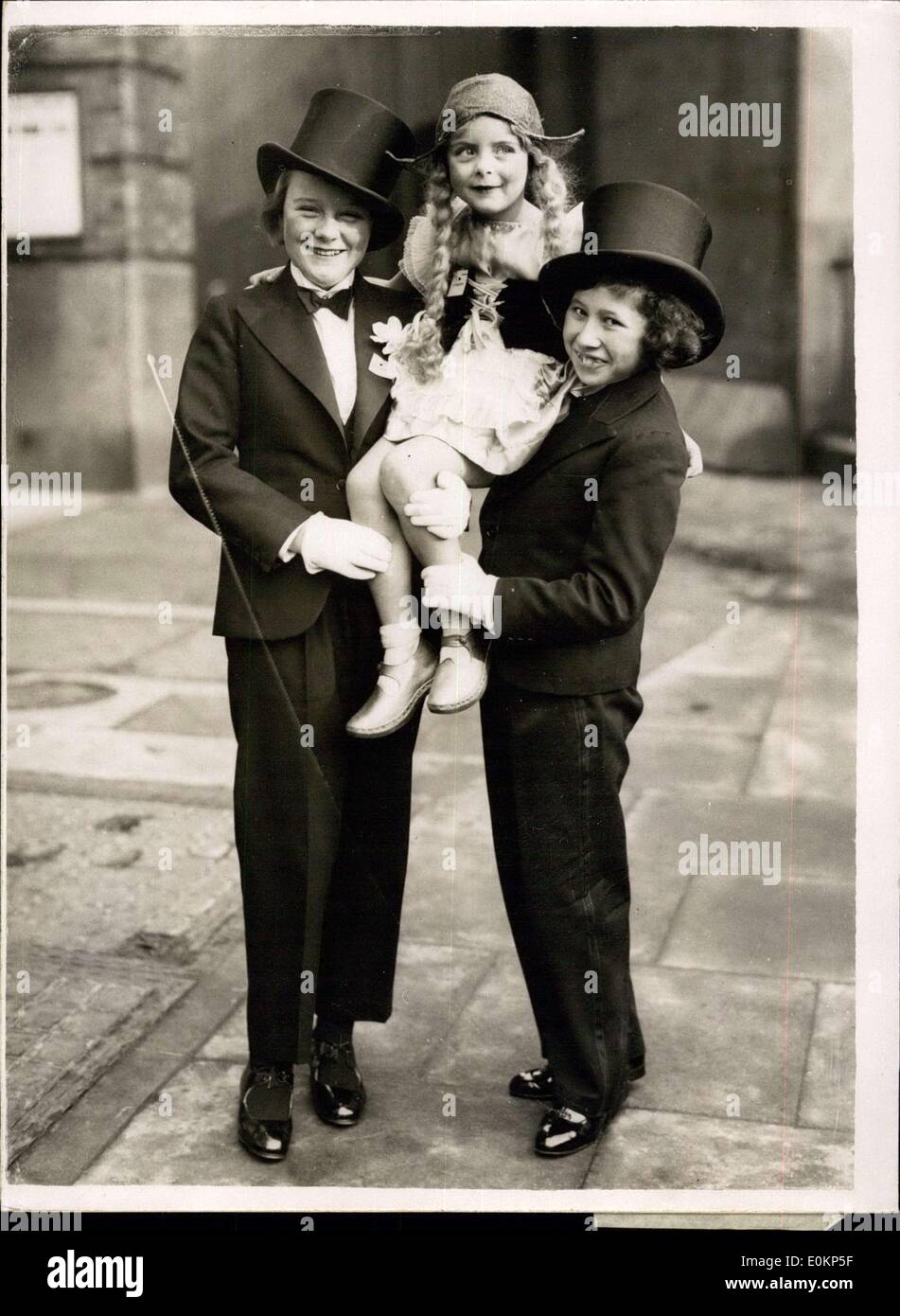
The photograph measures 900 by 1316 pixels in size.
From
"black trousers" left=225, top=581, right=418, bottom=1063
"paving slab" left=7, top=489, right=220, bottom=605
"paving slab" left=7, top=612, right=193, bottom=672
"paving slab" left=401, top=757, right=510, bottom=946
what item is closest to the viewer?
"black trousers" left=225, top=581, right=418, bottom=1063

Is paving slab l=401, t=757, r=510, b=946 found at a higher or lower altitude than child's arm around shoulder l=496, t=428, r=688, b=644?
lower

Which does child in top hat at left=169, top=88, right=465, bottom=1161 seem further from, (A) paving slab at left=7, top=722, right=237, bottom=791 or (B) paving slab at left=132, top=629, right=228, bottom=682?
(B) paving slab at left=132, top=629, right=228, bottom=682

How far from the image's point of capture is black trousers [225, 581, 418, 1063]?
3721 millimetres

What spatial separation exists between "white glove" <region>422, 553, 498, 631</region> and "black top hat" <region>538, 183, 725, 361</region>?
0.64 m

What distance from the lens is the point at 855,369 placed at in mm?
3852

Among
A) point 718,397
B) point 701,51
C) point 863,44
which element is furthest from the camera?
point 718,397

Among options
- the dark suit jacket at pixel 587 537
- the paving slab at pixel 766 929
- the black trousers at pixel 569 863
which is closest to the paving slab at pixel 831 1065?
the paving slab at pixel 766 929

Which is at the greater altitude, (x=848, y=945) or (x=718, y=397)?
(x=718, y=397)

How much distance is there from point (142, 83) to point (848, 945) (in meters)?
7.74

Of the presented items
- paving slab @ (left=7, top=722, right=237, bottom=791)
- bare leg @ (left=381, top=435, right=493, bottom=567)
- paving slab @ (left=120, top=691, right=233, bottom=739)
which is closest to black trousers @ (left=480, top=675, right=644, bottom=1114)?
bare leg @ (left=381, top=435, right=493, bottom=567)

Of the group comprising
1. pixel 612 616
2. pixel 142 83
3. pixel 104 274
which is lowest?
pixel 612 616

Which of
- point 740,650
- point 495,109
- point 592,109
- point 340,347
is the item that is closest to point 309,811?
point 340,347

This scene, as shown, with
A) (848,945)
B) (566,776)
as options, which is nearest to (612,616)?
(566,776)

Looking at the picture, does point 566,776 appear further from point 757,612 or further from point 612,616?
point 757,612
